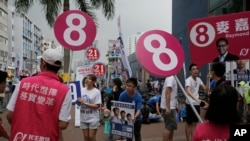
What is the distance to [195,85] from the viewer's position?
8414mm

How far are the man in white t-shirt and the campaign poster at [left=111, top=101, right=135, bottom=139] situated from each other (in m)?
0.89

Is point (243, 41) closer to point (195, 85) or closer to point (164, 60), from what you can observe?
point (164, 60)

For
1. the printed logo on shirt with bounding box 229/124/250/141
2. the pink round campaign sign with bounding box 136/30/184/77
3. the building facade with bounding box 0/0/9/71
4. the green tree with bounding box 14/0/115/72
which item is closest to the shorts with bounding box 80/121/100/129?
the pink round campaign sign with bounding box 136/30/184/77

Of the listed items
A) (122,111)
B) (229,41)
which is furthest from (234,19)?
(122,111)

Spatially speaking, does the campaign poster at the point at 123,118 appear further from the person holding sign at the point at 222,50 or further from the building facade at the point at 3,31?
the building facade at the point at 3,31

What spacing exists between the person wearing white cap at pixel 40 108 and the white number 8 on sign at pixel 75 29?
3.50m

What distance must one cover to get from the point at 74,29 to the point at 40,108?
3.75 metres

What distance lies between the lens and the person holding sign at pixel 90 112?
746 centimetres

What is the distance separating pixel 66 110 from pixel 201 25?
8.22 ft

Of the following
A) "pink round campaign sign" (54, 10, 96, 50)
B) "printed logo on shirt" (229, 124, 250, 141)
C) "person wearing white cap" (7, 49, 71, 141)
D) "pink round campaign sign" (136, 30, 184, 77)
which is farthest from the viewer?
"pink round campaign sign" (54, 10, 96, 50)

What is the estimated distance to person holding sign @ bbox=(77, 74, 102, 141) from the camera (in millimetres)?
7457

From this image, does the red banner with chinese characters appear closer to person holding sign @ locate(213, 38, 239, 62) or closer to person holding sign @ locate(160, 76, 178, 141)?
person holding sign @ locate(213, 38, 239, 62)

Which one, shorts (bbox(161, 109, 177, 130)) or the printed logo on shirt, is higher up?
the printed logo on shirt

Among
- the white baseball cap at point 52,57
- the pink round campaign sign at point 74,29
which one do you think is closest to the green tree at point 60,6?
the pink round campaign sign at point 74,29
